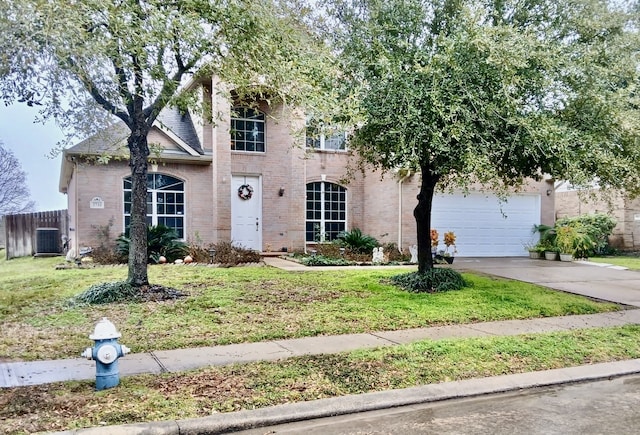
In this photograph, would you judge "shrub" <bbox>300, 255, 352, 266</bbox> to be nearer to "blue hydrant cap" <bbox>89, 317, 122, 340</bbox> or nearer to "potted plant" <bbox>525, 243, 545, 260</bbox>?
"potted plant" <bbox>525, 243, 545, 260</bbox>

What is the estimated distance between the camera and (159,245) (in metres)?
14.1

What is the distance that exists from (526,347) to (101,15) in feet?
22.7

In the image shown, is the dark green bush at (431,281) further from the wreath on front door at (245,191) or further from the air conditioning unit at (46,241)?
the air conditioning unit at (46,241)

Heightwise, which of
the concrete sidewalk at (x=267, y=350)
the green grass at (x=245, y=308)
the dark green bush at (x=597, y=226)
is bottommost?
the concrete sidewalk at (x=267, y=350)

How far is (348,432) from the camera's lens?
12.3 feet

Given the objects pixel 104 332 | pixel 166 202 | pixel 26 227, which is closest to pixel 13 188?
pixel 26 227

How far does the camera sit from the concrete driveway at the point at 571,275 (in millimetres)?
9922

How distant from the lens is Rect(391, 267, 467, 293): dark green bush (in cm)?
970

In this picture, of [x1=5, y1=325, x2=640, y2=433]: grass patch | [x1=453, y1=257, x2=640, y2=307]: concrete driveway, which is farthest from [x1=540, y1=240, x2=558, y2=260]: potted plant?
[x1=5, y1=325, x2=640, y2=433]: grass patch

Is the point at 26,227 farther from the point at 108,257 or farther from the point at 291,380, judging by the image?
the point at 291,380

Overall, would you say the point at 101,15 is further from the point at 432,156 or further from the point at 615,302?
the point at 615,302

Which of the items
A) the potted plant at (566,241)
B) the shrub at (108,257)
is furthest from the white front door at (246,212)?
the potted plant at (566,241)

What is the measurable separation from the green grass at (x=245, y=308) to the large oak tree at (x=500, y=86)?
2294mm

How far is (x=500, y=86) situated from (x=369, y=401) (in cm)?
548
